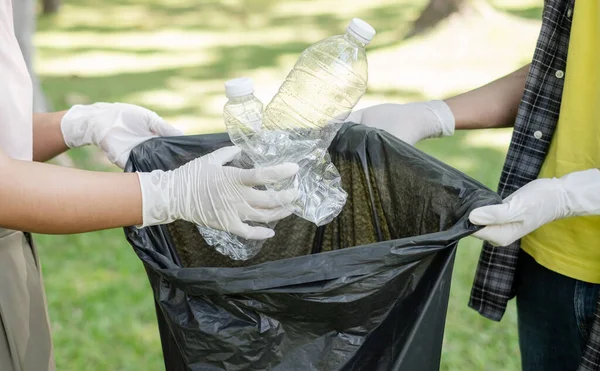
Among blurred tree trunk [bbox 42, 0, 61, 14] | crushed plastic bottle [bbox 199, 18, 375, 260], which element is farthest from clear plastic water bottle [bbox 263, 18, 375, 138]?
blurred tree trunk [bbox 42, 0, 61, 14]

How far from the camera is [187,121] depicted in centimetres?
627

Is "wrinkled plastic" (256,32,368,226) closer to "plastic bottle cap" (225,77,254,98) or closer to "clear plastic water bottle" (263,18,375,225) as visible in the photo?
"clear plastic water bottle" (263,18,375,225)

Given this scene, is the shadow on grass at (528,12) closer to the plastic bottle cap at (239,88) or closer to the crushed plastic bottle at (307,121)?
the crushed plastic bottle at (307,121)

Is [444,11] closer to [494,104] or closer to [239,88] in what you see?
[494,104]

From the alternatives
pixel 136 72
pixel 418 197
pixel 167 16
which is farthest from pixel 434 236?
pixel 167 16

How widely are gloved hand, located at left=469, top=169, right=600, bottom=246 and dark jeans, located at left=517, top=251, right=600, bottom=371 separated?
0.76ft

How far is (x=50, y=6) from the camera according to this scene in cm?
1150

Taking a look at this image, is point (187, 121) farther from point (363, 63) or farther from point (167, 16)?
point (167, 16)

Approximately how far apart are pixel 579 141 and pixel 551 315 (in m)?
0.43

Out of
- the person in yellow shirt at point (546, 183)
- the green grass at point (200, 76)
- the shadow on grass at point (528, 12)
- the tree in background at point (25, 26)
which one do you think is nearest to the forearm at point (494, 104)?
the person in yellow shirt at point (546, 183)

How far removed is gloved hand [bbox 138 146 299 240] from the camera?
1350 mm

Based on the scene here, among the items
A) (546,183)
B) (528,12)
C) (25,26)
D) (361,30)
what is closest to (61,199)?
(361,30)

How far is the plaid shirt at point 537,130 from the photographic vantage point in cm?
158

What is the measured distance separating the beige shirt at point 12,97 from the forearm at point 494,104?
1022mm
